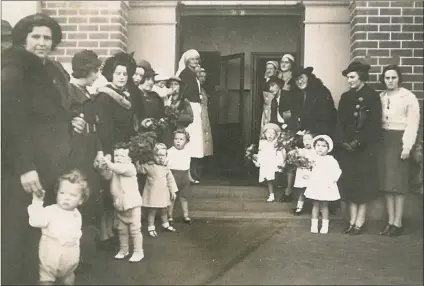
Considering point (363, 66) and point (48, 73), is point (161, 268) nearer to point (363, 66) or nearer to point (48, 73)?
point (48, 73)

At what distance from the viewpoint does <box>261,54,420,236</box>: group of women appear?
1935mm

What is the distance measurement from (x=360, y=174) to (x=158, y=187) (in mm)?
834

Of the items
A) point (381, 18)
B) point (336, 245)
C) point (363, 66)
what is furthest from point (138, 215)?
point (381, 18)

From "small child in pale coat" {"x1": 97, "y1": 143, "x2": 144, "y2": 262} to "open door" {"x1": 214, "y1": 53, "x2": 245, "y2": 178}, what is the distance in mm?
350

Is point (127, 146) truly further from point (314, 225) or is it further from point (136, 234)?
point (314, 225)

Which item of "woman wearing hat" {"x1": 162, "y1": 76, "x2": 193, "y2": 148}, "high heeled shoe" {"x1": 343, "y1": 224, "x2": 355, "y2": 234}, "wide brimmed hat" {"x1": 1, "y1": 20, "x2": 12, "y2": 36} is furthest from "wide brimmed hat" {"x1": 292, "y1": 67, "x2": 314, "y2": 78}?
"wide brimmed hat" {"x1": 1, "y1": 20, "x2": 12, "y2": 36}

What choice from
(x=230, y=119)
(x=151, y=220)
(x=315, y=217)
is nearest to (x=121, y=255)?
(x=151, y=220)

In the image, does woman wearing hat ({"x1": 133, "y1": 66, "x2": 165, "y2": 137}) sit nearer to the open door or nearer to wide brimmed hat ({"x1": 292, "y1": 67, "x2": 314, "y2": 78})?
the open door

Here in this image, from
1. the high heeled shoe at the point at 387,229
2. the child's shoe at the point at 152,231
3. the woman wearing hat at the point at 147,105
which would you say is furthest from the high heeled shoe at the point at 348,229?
the woman wearing hat at the point at 147,105

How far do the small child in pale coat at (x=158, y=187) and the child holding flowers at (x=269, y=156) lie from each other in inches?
14.4

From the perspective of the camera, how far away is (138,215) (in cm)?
197

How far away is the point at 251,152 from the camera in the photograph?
1.96 m

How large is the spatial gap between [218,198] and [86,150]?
0.57m

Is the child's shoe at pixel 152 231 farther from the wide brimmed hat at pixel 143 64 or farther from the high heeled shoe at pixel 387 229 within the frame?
the high heeled shoe at pixel 387 229
